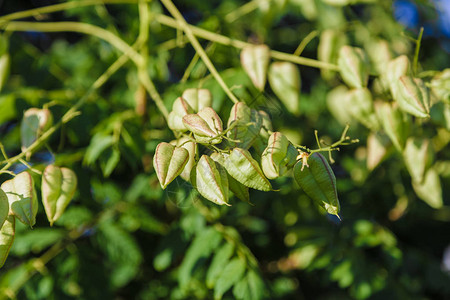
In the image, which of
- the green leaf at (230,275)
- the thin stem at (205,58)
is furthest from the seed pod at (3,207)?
the green leaf at (230,275)

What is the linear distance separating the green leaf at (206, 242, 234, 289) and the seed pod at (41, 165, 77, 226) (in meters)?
0.61

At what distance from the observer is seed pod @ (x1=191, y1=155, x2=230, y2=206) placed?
994 mm

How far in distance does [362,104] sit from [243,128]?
0.61m

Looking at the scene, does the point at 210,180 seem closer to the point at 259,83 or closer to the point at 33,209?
the point at 33,209

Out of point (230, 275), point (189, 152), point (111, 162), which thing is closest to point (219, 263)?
point (230, 275)

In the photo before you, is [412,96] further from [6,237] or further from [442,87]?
[6,237]

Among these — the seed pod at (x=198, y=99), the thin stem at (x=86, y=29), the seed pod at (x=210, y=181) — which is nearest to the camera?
the seed pod at (x=210, y=181)

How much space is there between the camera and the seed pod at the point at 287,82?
1.65m

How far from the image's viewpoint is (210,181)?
99cm

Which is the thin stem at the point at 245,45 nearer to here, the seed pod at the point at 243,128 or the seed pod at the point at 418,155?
the seed pod at the point at 418,155

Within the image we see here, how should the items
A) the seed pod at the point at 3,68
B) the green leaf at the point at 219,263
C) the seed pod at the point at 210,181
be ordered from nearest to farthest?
the seed pod at the point at 210,181 → the green leaf at the point at 219,263 → the seed pod at the point at 3,68

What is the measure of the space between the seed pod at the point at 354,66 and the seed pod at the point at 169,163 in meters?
0.70

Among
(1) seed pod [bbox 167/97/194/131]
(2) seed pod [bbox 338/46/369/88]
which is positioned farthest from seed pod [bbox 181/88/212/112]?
(2) seed pod [bbox 338/46/369/88]

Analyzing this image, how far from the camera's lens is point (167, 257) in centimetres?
176
